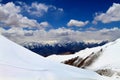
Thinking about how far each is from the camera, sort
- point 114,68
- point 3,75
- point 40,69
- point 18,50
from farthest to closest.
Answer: point 114,68 < point 18,50 < point 40,69 < point 3,75

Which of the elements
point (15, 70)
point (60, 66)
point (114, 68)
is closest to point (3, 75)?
point (15, 70)

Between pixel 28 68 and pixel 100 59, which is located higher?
pixel 100 59

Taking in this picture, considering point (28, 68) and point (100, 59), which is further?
point (100, 59)

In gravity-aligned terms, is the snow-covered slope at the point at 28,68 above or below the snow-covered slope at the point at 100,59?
below

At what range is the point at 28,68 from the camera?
29.9ft

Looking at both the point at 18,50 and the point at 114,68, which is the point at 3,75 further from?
the point at 114,68

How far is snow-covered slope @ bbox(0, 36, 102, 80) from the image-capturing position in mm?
8773

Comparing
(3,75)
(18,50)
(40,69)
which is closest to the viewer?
(3,75)

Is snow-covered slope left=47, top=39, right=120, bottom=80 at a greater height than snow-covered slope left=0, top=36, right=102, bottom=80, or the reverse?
snow-covered slope left=47, top=39, right=120, bottom=80

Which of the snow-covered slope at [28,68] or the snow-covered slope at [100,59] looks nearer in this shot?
the snow-covered slope at [28,68]

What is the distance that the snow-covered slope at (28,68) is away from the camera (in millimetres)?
8773

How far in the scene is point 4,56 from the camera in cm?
933

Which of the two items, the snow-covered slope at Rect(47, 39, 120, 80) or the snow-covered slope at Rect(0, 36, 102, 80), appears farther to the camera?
the snow-covered slope at Rect(47, 39, 120, 80)

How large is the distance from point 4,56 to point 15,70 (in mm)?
731
